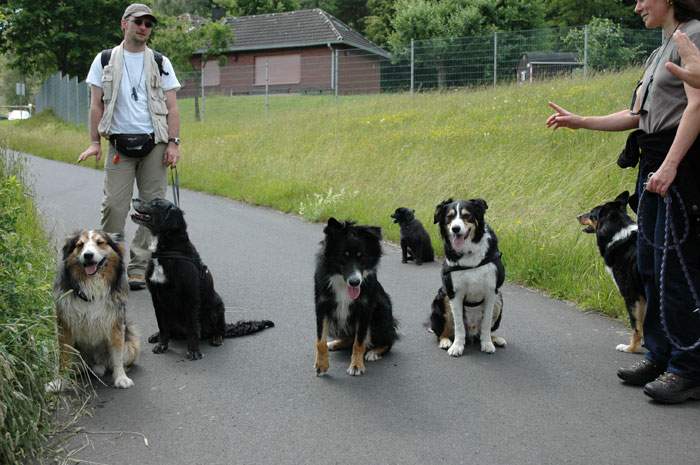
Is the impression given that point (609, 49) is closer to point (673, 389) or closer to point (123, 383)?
point (673, 389)

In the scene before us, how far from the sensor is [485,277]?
Result: 5809mm

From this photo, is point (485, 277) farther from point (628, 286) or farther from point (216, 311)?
point (216, 311)

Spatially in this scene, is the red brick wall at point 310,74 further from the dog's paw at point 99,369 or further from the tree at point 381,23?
the dog's paw at point 99,369

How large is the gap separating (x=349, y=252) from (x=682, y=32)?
2586mm

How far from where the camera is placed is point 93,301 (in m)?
5.10

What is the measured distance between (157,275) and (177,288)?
198mm

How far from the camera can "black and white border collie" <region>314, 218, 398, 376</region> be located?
5367 mm

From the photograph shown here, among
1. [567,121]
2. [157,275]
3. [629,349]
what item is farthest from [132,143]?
[629,349]

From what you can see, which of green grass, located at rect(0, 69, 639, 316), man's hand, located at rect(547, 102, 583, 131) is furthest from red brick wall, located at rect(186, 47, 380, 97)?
man's hand, located at rect(547, 102, 583, 131)

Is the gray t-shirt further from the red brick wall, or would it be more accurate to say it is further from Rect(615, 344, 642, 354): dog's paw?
the red brick wall

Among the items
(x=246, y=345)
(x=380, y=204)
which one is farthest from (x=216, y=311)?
(x=380, y=204)

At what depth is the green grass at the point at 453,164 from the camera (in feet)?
29.0

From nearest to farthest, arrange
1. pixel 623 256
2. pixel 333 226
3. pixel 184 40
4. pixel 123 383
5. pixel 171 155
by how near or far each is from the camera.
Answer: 1. pixel 123 383
2. pixel 333 226
3. pixel 623 256
4. pixel 171 155
5. pixel 184 40

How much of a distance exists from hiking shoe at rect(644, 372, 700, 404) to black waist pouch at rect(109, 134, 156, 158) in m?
5.35
